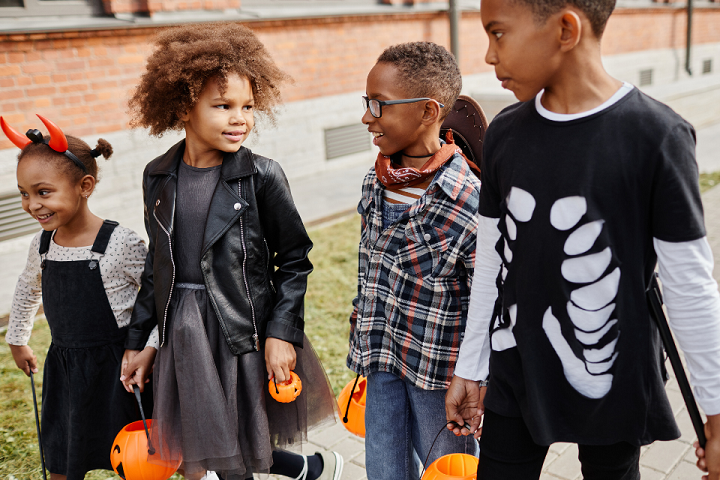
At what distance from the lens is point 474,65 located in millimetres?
11109

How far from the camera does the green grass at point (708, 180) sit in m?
7.93

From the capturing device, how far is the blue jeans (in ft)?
7.11

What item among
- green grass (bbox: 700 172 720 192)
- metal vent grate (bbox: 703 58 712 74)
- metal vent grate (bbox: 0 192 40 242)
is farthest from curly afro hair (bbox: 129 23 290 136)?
metal vent grate (bbox: 703 58 712 74)

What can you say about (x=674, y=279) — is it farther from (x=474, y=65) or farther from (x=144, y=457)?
(x=474, y=65)

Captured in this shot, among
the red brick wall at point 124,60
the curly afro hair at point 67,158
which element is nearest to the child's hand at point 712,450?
the curly afro hair at point 67,158

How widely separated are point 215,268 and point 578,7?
1.42 m

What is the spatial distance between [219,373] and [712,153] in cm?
988

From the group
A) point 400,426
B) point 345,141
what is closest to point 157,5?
point 345,141

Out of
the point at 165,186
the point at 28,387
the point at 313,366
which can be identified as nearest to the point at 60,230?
the point at 165,186

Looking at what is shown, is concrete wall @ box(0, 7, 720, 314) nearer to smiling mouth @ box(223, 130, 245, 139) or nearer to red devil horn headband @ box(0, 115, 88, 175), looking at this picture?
red devil horn headband @ box(0, 115, 88, 175)

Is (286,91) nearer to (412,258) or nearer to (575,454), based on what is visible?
(575,454)

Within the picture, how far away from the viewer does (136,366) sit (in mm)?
2395

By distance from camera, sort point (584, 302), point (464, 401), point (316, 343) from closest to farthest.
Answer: point (584, 302) → point (464, 401) → point (316, 343)

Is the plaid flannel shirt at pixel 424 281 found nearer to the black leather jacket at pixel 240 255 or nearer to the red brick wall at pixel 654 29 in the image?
the black leather jacket at pixel 240 255
